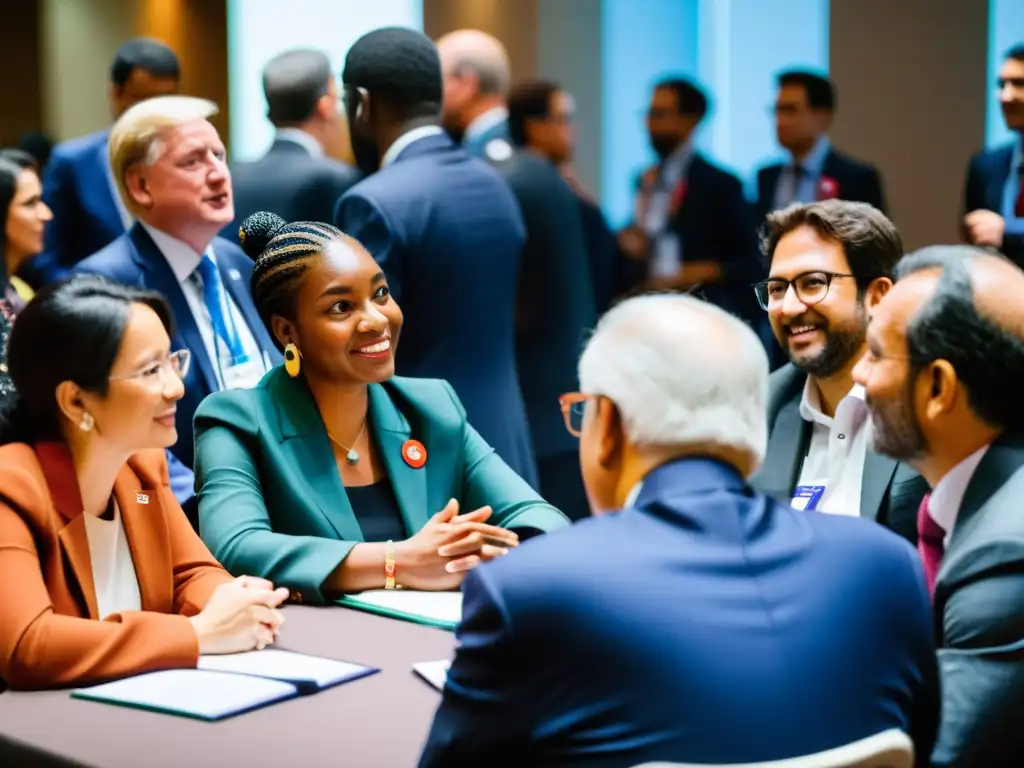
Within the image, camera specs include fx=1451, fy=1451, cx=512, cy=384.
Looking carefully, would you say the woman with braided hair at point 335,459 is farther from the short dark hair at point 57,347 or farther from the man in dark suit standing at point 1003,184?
the man in dark suit standing at point 1003,184

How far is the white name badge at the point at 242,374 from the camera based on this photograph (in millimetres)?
3293

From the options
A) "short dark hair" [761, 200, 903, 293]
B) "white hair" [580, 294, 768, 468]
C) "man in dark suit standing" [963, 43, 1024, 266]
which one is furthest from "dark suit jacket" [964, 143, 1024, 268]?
"white hair" [580, 294, 768, 468]

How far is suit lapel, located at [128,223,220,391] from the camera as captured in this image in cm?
332

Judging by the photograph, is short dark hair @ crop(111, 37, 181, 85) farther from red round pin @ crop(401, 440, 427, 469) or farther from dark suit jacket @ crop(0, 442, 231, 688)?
dark suit jacket @ crop(0, 442, 231, 688)

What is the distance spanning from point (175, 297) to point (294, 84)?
114 cm

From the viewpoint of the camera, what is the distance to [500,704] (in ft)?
5.42

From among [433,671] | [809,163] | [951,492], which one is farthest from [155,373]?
[809,163]

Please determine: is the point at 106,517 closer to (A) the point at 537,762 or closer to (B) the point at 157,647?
(B) the point at 157,647

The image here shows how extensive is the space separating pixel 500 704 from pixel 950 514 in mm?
1006

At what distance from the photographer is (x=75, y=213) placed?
16.3 ft

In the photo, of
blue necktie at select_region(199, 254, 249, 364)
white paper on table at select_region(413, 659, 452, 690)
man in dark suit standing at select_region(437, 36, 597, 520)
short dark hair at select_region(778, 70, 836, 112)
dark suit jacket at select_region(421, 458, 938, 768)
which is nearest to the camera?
dark suit jacket at select_region(421, 458, 938, 768)

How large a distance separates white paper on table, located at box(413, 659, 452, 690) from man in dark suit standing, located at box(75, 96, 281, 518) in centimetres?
115

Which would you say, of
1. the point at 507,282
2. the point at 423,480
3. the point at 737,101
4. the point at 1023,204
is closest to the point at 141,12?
the point at 737,101

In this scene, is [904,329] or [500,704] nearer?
[500,704]
